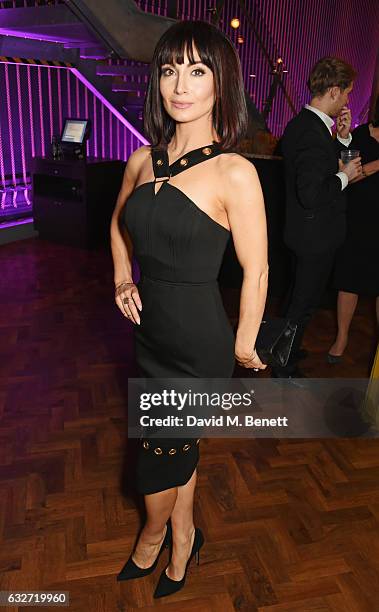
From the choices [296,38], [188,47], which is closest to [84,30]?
[188,47]

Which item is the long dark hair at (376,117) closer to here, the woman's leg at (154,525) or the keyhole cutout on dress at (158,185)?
the keyhole cutout on dress at (158,185)

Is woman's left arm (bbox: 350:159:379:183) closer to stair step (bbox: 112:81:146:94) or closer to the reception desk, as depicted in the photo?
the reception desk

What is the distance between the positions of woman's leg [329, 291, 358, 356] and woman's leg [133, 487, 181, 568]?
71.7 inches

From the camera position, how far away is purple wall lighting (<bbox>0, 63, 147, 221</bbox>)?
578 centimetres

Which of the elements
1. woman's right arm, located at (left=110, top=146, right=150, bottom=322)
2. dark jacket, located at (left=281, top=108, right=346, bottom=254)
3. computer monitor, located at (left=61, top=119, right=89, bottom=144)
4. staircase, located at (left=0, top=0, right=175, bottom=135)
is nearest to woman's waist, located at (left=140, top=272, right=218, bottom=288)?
woman's right arm, located at (left=110, top=146, right=150, bottom=322)

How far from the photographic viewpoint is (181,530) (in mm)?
1752

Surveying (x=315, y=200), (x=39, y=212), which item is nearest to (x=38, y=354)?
(x=315, y=200)

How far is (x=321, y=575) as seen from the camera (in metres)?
1.78

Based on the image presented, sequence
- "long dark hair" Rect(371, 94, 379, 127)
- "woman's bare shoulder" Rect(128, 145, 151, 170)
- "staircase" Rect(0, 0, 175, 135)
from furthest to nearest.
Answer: "staircase" Rect(0, 0, 175, 135) < "long dark hair" Rect(371, 94, 379, 127) < "woman's bare shoulder" Rect(128, 145, 151, 170)

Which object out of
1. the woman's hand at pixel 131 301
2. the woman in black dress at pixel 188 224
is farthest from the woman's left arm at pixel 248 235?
the woman's hand at pixel 131 301

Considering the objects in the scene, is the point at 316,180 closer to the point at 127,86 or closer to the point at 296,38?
the point at 127,86

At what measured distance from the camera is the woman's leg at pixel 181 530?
1.71 m

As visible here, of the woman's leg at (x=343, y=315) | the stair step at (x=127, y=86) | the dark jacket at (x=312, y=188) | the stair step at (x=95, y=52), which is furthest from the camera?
the stair step at (x=127, y=86)

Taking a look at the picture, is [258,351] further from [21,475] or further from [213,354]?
[21,475]
